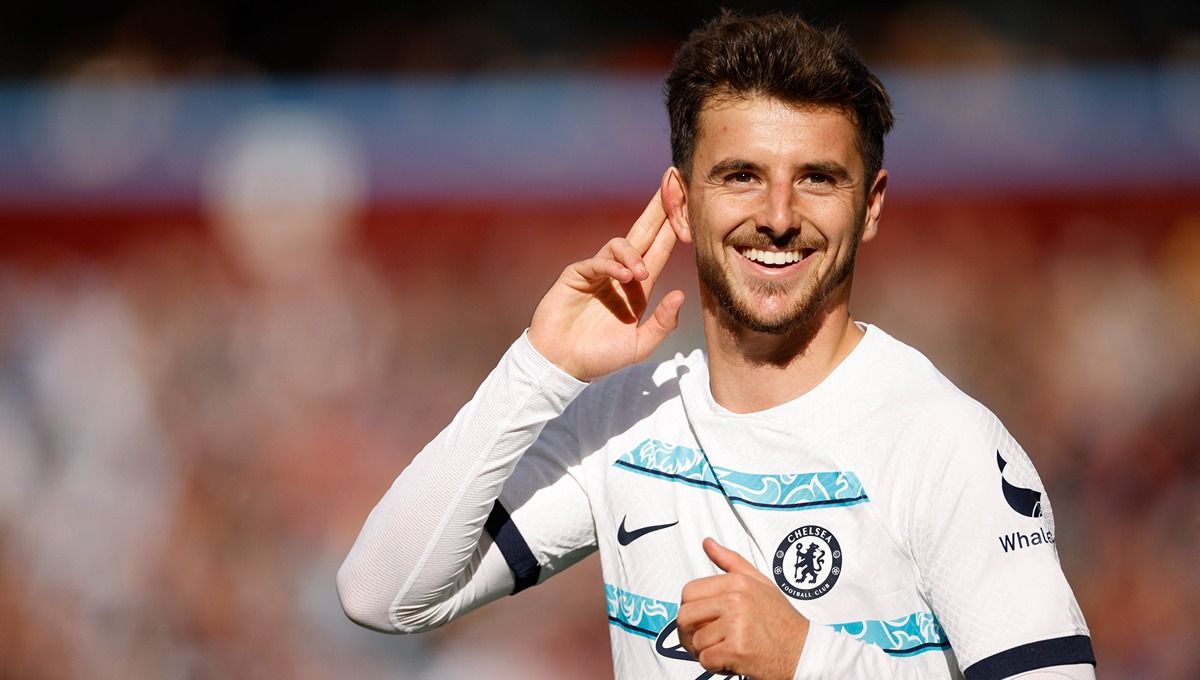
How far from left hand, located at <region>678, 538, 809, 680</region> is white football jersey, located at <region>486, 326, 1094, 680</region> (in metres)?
0.03

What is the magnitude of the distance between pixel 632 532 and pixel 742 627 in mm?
479

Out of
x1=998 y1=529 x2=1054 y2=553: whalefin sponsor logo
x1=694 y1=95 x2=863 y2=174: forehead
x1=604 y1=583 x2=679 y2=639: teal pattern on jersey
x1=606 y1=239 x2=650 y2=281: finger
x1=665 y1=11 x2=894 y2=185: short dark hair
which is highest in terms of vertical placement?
x1=665 y1=11 x2=894 y2=185: short dark hair

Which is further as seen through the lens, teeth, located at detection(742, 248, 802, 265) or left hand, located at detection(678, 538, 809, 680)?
teeth, located at detection(742, 248, 802, 265)

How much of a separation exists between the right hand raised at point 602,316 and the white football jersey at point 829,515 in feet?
0.56

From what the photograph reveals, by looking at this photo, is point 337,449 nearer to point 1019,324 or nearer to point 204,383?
point 204,383

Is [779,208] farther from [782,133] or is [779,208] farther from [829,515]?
[829,515]

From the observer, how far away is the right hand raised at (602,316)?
2111mm

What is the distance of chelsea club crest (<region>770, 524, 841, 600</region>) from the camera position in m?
1.91

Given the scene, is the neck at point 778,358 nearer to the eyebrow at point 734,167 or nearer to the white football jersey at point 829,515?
the white football jersey at point 829,515

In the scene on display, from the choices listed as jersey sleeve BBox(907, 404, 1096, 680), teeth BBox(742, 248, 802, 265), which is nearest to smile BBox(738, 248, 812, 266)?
teeth BBox(742, 248, 802, 265)

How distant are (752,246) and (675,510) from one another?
1.50 feet

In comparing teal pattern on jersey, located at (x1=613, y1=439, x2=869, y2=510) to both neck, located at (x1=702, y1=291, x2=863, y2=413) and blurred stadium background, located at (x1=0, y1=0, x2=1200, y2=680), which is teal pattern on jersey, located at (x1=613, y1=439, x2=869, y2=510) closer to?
neck, located at (x1=702, y1=291, x2=863, y2=413)

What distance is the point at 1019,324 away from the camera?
468cm

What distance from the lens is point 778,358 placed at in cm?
214
